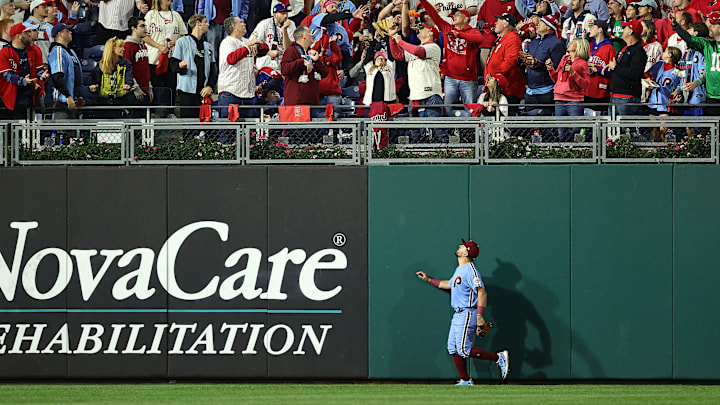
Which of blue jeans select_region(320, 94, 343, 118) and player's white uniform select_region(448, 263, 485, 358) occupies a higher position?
blue jeans select_region(320, 94, 343, 118)

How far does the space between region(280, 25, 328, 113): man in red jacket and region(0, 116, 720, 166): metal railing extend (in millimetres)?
1099

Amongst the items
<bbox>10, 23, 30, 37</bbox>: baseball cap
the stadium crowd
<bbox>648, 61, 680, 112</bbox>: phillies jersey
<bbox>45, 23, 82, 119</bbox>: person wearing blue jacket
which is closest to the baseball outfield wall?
the stadium crowd

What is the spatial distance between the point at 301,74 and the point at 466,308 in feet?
14.2

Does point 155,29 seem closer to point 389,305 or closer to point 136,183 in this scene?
point 136,183

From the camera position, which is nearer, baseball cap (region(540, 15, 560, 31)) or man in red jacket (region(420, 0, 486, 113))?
man in red jacket (region(420, 0, 486, 113))

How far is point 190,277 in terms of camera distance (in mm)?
12133

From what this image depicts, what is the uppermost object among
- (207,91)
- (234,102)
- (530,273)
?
(207,91)

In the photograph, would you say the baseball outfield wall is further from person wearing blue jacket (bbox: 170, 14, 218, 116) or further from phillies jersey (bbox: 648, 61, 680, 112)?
phillies jersey (bbox: 648, 61, 680, 112)

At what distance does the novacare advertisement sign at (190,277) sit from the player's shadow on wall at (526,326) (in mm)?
1719

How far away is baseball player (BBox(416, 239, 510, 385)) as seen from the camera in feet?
36.9

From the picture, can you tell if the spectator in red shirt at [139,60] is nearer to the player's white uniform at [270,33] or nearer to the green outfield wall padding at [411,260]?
the player's white uniform at [270,33]

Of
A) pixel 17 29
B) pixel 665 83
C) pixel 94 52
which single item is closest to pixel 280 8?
pixel 94 52

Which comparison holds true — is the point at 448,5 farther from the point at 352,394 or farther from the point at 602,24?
the point at 352,394

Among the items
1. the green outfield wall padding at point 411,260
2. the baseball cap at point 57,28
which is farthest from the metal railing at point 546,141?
the baseball cap at point 57,28
